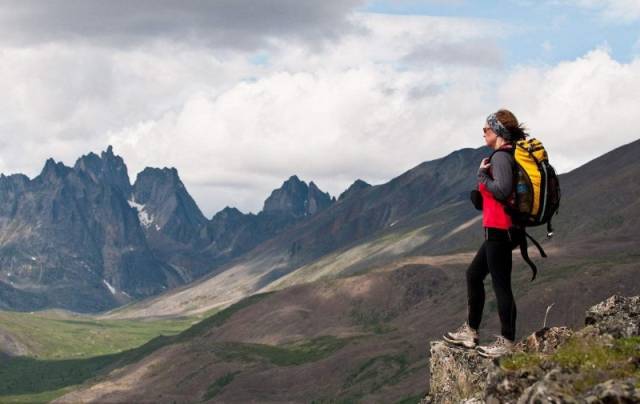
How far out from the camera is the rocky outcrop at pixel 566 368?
1219cm

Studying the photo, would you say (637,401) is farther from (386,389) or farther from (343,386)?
(343,386)

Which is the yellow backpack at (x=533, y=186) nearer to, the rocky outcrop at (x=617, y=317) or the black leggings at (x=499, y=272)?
the black leggings at (x=499, y=272)

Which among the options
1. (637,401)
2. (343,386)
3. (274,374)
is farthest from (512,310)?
(274,374)

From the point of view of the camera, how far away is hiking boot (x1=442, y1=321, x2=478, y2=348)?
1822 centimetres

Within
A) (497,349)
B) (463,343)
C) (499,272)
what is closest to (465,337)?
(463,343)

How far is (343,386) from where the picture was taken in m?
156

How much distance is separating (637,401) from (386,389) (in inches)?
5267

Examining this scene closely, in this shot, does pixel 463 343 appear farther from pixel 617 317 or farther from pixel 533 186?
pixel 533 186

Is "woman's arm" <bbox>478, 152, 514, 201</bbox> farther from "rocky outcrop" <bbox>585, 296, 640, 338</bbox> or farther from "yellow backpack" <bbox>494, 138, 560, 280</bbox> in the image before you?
"rocky outcrop" <bbox>585, 296, 640, 338</bbox>

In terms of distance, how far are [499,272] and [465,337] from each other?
81.4 inches

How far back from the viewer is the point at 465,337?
18422 mm

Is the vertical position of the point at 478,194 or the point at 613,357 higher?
the point at 478,194

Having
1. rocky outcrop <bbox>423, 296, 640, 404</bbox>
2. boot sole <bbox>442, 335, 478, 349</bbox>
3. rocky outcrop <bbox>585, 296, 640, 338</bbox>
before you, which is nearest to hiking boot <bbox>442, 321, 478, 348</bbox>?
boot sole <bbox>442, 335, 478, 349</bbox>

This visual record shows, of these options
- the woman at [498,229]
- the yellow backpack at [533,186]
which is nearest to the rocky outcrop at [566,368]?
the woman at [498,229]
